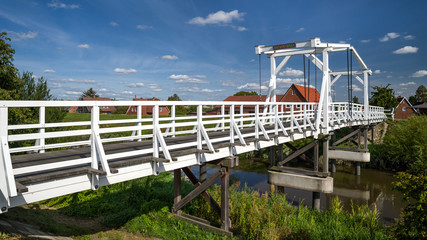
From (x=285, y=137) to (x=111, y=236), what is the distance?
6.41m

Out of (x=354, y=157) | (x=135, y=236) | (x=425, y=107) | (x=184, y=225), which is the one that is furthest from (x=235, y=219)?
(x=425, y=107)

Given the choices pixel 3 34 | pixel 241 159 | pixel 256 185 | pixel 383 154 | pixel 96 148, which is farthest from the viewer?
pixel 241 159

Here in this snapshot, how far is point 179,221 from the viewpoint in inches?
342

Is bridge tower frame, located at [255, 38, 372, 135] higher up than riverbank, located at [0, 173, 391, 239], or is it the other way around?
bridge tower frame, located at [255, 38, 372, 135]

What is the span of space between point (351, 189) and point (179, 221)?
13.0 metres

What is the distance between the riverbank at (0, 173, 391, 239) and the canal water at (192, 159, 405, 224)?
3017 millimetres

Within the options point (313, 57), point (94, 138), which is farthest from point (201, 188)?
point (313, 57)

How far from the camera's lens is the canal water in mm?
14398

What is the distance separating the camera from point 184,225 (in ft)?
28.0

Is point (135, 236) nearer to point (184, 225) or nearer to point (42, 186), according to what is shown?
point (184, 225)

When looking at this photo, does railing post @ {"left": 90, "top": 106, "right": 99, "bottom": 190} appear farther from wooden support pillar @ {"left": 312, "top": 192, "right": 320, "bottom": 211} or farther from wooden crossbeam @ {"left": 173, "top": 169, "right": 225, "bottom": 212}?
wooden support pillar @ {"left": 312, "top": 192, "right": 320, "bottom": 211}

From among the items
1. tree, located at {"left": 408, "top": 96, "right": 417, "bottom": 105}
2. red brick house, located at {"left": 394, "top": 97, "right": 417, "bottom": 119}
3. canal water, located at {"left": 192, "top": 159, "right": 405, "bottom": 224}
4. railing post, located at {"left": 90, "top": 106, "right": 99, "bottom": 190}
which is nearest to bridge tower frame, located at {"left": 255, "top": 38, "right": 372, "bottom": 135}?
canal water, located at {"left": 192, "top": 159, "right": 405, "bottom": 224}

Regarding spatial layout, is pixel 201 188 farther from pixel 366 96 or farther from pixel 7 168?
pixel 366 96

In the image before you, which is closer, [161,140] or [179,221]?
[161,140]
